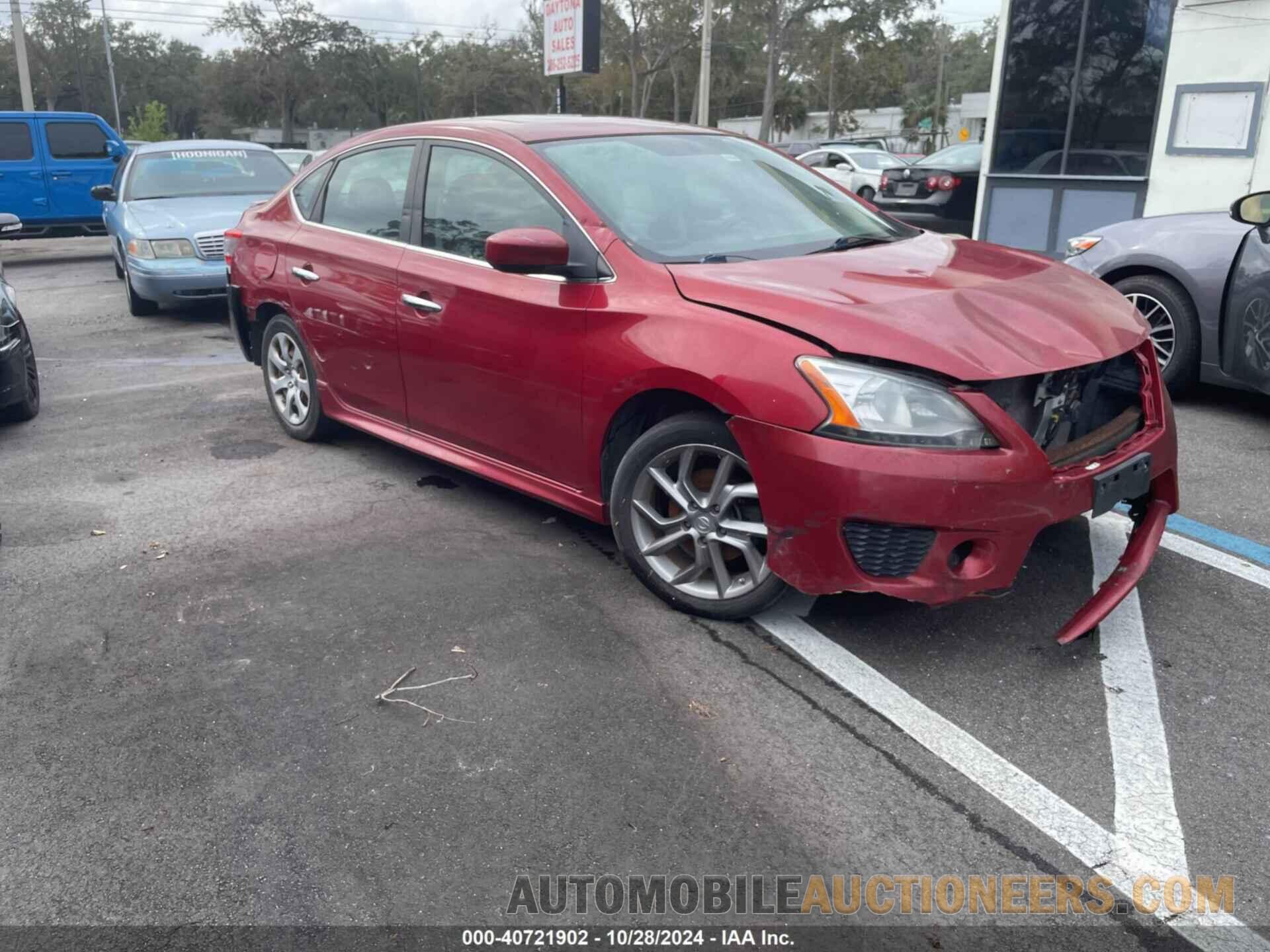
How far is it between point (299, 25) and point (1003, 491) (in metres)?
64.2

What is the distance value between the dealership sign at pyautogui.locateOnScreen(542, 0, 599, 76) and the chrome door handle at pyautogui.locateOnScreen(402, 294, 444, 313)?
50.0 feet

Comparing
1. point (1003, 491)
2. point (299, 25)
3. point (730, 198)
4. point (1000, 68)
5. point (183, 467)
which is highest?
point (299, 25)

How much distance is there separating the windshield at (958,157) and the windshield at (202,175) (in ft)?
28.2

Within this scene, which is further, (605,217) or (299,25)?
(299,25)

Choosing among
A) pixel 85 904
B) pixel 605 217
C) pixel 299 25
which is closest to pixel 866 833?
pixel 85 904

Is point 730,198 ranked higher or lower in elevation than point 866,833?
higher

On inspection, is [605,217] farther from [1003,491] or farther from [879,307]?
[1003,491]

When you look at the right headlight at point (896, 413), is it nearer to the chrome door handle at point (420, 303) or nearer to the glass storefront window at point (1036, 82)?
the chrome door handle at point (420, 303)

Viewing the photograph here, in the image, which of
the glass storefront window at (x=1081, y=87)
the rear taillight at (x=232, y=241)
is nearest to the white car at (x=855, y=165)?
the glass storefront window at (x=1081, y=87)

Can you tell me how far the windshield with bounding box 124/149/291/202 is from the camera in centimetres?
1087

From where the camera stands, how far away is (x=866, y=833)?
102 inches

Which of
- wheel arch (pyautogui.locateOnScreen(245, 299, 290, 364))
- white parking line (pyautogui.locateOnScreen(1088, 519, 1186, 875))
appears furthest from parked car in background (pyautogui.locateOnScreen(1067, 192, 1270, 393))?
wheel arch (pyautogui.locateOnScreen(245, 299, 290, 364))

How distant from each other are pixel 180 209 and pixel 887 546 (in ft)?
30.5

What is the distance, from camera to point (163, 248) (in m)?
9.80
